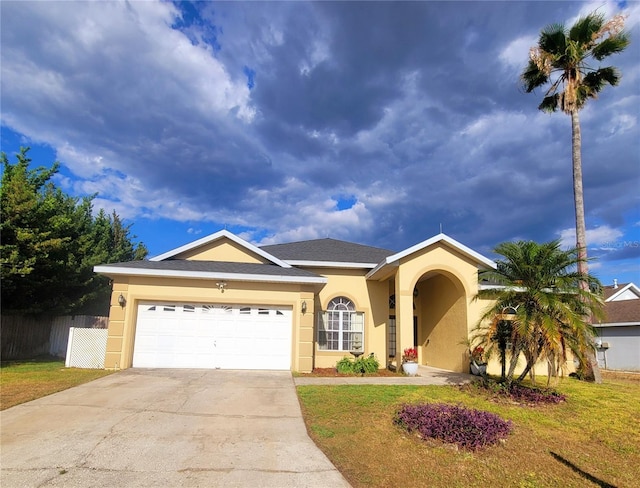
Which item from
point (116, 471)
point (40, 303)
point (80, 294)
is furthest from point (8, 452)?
point (80, 294)

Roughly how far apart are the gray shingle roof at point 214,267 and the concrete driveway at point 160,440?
4.44 m

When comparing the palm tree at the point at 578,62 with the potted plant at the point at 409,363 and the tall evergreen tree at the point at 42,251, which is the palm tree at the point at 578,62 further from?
the tall evergreen tree at the point at 42,251

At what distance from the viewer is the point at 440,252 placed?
15.2 metres

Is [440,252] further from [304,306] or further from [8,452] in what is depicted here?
[8,452]

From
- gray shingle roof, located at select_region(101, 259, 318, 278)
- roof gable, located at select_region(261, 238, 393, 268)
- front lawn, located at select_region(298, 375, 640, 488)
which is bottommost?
front lawn, located at select_region(298, 375, 640, 488)

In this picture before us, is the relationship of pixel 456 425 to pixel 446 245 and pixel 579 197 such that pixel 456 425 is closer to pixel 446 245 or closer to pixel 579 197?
pixel 446 245

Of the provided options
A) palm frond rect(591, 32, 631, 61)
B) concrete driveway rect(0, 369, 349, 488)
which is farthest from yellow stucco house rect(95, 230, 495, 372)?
palm frond rect(591, 32, 631, 61)

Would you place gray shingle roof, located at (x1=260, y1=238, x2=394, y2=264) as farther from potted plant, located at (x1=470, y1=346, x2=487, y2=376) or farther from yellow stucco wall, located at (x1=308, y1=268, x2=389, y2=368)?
potted plant, located at (x1=470, y1=346, x2=487, y2=376)

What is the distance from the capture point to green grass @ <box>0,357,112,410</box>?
921 cm

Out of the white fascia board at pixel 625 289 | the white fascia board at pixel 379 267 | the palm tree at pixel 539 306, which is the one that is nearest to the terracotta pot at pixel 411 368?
the palm tree at pixel 539 306

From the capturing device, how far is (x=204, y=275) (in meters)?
13.7

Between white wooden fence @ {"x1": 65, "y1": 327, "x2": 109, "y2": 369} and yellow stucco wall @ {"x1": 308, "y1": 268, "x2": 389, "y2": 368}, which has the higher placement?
yellow stucco wall @ {"x1": 308, "y1": 268, "x2": 389, "y2": 368}

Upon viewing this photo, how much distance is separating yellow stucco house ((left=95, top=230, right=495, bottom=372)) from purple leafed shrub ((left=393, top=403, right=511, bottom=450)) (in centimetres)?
672

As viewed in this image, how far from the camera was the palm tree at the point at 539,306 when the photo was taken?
9703mm
